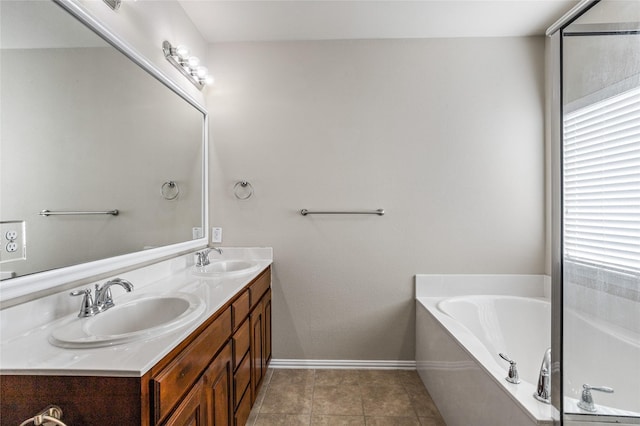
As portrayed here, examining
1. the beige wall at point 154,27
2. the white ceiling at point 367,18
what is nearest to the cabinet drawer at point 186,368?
the beige wall at point 154,27

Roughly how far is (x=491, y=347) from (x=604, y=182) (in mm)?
1517

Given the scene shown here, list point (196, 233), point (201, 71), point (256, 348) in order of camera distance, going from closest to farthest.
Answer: point (256, 348), point (201, 71), point (196, 233)

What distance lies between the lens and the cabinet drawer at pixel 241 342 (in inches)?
57.6

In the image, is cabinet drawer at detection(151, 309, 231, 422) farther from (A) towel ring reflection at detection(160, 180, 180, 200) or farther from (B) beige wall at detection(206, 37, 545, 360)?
(B) beige wall at detection(206, 37, 545, 360)

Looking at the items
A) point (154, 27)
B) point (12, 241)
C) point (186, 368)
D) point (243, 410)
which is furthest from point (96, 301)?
point (154, 27)

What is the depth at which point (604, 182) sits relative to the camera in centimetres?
84

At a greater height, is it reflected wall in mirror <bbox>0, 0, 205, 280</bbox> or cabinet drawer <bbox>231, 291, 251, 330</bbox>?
reflected wall in mirror <bbox>0, 0, 205, 280</bbox>

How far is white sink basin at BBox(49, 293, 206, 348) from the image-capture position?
87 cm

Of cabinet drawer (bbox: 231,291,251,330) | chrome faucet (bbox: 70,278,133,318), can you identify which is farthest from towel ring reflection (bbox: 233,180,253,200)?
chrome faucet (bbox: 70,278,133,318)

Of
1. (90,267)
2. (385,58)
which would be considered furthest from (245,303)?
(385,58)

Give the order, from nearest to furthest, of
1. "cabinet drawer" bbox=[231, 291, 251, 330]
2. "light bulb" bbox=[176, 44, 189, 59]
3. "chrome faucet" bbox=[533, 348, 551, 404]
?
"chrome faucet" bbox=[533, 348, 551, 404] → "cabinet drawer" bbox=[231, 291, 251, 330] → "light bulb" bbox=[176, 44, 189, 59]

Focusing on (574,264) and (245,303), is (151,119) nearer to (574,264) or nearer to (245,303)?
(245,303)

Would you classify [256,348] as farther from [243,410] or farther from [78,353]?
[78,353]

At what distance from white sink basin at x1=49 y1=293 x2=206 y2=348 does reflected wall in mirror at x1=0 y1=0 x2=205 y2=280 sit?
247 mm
